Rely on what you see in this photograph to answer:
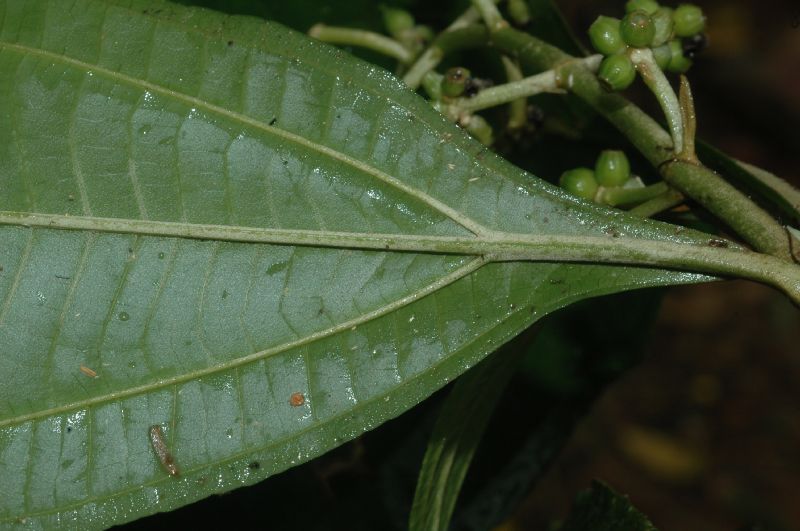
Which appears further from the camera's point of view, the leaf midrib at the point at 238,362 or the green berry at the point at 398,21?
the green berry at the point at 398,21

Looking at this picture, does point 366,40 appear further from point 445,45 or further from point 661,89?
point 661,89

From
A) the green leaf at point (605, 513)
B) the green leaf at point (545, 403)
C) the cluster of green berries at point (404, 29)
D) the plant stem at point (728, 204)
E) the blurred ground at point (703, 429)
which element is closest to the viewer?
the plant stem at point (728, 204)

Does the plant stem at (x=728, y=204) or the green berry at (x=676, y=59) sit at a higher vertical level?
the green berry at (x=676, y=59)

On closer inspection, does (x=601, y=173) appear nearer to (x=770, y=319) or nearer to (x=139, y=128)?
(x=139, y=128)

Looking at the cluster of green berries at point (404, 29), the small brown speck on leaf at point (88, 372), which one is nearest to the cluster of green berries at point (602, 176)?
the cluster of green berries at point (404, 29)

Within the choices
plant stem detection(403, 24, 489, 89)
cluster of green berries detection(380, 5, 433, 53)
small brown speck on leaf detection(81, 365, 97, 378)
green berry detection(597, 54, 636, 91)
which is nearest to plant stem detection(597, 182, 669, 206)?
green berry detection(597, 54, 636, 91)

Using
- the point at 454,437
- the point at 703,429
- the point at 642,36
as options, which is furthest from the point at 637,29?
the point at 703,429

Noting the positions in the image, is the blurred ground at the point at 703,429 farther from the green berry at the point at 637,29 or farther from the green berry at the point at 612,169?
the green berry at the point at 637,29
